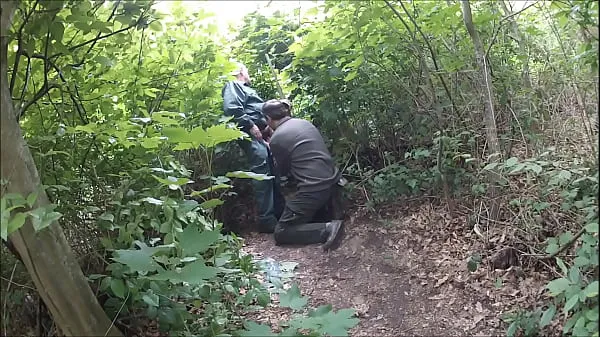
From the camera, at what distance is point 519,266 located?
3893 millimetres

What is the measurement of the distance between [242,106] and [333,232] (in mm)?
1764

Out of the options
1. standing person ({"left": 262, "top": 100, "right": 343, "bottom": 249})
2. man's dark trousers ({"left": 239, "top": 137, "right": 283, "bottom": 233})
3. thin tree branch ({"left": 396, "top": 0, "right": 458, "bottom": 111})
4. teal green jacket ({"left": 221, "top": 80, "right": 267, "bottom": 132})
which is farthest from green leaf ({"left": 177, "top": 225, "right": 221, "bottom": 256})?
man's dark trousers ({"left": 239, "top": 137, "right": 283, "bottom": 233})

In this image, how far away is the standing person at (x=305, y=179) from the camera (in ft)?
18.2

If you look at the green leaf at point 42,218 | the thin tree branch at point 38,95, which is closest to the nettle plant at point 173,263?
the thin tree branch at point 38,95

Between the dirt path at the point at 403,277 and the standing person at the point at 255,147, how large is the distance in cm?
47

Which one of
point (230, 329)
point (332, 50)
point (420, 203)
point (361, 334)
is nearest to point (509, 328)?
point (361, 334)

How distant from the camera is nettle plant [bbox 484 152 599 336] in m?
2.79

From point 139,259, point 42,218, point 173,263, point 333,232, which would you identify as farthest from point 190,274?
point 333,232

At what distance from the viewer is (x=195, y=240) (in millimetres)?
2742

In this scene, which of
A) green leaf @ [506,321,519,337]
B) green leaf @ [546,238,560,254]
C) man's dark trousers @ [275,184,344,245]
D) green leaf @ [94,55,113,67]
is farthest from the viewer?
man's dark trousers @ [275,184,344,245]

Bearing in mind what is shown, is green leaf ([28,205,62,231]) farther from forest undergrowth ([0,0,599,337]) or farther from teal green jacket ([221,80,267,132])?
teal green jacket ([221,80,267,132])

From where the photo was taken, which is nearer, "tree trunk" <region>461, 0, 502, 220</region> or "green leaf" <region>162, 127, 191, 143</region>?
"green leaf" <region>162, 127, 191, 143</region>

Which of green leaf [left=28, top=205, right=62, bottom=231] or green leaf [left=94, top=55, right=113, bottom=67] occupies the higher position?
green leaf [left=94, top=55, right=113, bottom=67]

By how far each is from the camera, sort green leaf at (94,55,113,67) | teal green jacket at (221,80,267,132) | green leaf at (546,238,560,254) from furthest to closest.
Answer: teal green jacket at (221,80,267,132)
green leaf at (546,238,560,254)
green leaf at (94,55,113,67)
